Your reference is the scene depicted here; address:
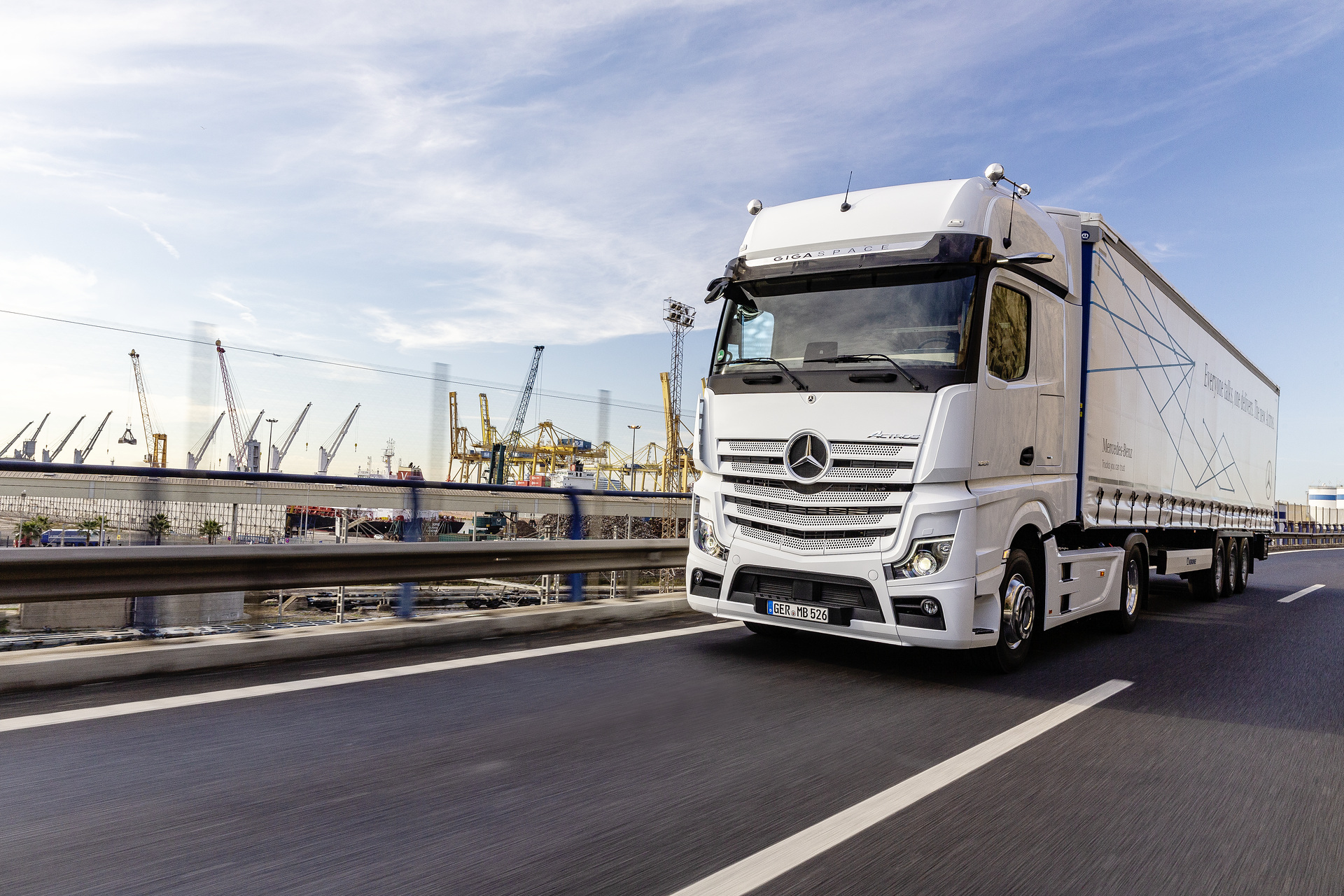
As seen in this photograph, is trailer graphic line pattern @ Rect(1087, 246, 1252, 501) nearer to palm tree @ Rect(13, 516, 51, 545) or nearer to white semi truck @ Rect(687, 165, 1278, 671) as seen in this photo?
white semi truck @ Rect(687, 165, 1278, 671)

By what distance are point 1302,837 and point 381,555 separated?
5530 millimetres

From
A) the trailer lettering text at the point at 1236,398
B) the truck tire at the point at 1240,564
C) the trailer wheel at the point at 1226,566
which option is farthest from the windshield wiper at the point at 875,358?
the truck tire at the point at 1240,564

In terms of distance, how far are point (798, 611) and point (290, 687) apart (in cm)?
311

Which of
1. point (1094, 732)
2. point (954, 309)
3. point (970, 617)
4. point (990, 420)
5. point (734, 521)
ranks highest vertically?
→ point (954, 309)

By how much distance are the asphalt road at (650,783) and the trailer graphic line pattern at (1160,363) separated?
3.56m

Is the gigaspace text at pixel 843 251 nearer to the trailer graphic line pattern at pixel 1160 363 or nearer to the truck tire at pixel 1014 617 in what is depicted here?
the truck tire at pixel 1014 617

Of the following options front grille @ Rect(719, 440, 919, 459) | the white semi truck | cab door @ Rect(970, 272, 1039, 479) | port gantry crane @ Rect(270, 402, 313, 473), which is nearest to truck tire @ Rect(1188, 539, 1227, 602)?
the white semi truck

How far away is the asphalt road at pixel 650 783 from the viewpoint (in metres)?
2.92

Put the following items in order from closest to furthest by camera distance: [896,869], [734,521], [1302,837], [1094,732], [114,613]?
[896,869]
[1302,837]
[1094,732]
[114,613]
[734,521]

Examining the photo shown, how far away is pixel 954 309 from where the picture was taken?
5.95 metres

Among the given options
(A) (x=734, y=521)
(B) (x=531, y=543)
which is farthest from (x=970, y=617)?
(B) (x=531, y=543)

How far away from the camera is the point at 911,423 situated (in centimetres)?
566

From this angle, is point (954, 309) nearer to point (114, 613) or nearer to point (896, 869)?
point (896, 869)

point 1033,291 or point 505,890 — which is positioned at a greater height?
point 1033,291
